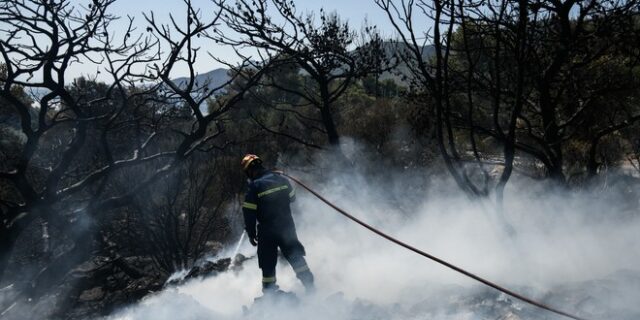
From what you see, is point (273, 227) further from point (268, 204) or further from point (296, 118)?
point (296, 118)

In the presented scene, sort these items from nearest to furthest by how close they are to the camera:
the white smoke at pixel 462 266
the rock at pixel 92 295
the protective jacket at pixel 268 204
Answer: the white smoke at pixel 462 266 → the protective jacket at pixel 268 204 → the rock at pixel 92 295

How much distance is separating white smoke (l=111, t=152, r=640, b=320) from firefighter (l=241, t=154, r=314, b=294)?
435 mm

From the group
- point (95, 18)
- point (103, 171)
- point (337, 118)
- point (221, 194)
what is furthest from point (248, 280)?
point (337, 118)

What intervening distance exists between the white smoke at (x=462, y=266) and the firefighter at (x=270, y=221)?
43cm

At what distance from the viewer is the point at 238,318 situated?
4656 millimetres

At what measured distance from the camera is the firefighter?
15.8 feet

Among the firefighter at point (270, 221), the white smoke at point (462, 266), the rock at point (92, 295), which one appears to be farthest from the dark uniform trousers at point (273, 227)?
the rock at point (92, 295)

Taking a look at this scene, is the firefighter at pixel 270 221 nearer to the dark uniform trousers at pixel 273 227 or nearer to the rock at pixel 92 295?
the dark uniform trousers at pixel 273 227

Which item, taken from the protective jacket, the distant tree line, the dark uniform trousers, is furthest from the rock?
the protective jacket

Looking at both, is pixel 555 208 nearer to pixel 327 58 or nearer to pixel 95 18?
pixel 327 58

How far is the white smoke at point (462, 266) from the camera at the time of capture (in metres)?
3.79

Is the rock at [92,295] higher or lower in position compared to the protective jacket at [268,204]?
lower

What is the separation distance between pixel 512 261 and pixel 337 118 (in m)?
13.8

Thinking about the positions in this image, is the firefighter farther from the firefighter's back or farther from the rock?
the rock
